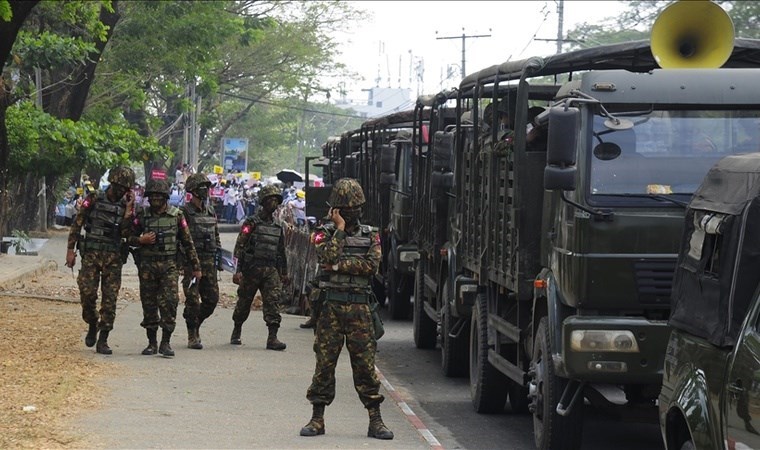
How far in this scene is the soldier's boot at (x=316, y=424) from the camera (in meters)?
9.76

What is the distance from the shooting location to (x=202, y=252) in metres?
14.6

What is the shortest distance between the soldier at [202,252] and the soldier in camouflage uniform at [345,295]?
495 cm

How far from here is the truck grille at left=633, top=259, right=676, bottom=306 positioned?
858 cm

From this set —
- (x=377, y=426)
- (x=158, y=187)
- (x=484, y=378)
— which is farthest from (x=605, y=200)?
(x=158, y=187)

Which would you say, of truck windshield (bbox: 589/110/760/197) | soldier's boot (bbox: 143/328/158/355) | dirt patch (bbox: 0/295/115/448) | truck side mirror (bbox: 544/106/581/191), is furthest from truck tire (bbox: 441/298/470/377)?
truck side mirror (bbox: 544/106/581/191)

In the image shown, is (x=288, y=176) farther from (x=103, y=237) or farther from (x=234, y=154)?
(x=103, y=237)

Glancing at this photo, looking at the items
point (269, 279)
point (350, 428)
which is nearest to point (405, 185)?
point (269, 279)

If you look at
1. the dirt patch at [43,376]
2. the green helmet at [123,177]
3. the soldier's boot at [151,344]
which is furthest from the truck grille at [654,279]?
the soldier's boot at [151,344]

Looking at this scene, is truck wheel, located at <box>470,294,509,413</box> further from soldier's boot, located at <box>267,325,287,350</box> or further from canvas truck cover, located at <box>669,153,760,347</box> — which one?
canvas truck cover, located at <box>669,153,760,347</box>

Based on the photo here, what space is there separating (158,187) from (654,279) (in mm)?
6325

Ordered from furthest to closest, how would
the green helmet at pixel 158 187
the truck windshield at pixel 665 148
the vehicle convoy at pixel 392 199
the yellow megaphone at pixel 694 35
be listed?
the vehicle convoy at pixel 392 199 → the green helmet at pixel 158 187 → the yellow megaphone at pixel 694 35 → the truck windshield at pixel 665 148

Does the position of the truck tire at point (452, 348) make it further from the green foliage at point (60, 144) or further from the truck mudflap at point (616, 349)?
the green foliage at point (60, 144)

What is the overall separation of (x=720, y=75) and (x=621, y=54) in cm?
99

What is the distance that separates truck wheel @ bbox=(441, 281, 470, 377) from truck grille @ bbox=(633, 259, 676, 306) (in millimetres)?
4753
